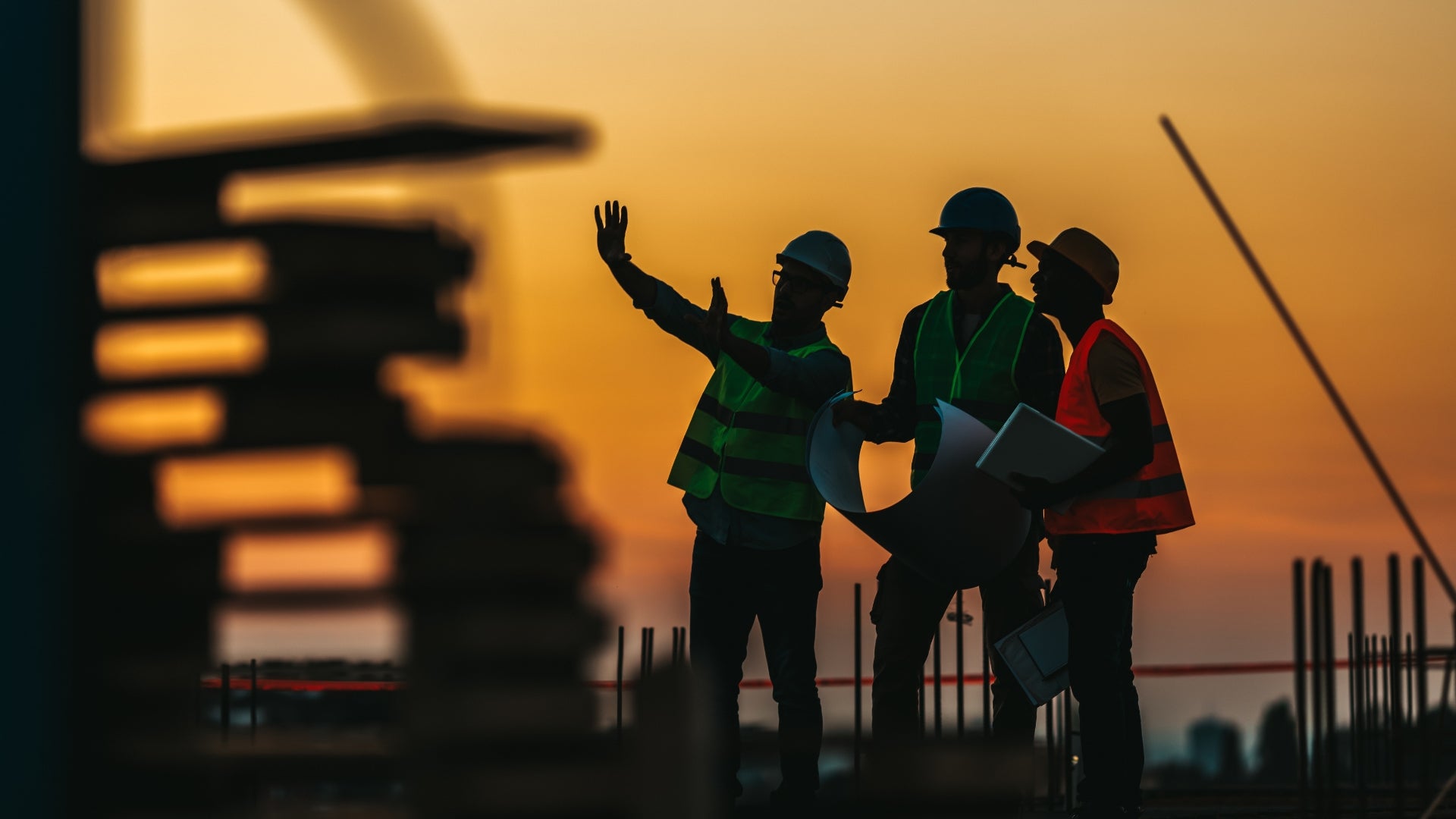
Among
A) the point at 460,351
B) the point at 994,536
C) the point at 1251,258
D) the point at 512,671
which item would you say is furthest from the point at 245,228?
the point at 994,536

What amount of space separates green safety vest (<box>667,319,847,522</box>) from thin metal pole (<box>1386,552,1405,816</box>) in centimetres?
218

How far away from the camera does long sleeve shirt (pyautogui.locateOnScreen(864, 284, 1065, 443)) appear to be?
7.01m

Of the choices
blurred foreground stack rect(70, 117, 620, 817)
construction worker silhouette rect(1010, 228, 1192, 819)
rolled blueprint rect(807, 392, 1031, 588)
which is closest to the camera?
blurred foreground stack rect(70, 117, 620, 817)

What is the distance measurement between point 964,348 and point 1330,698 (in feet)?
6.29

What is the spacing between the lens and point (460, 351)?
3.75 metres

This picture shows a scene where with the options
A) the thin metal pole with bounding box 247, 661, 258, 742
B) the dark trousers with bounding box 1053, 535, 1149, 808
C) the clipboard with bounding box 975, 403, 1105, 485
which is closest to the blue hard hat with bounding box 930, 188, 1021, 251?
the clipboard with bounding box 975, 403, 1105, 485

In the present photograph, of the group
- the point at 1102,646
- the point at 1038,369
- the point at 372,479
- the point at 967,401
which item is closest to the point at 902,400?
the point at 967,401

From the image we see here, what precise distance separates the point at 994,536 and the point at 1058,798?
4.09m

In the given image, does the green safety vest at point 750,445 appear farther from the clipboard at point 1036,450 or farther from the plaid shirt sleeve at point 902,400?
the clipboard at point 1036,450

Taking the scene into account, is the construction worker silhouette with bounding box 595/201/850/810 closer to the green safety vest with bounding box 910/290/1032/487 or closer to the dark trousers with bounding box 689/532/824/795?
the dark trousers with bounding box 689/532/824/795

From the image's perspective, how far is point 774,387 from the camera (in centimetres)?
693

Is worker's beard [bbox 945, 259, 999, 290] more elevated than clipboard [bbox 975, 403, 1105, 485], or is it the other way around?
worker's beard [bbox 945, 259, 999, 290]

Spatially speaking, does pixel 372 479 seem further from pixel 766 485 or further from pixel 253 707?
pixel 253 707

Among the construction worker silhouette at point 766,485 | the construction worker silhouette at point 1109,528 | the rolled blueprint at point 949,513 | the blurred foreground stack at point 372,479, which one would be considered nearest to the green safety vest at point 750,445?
the construction worker silhouette at point 766,485
